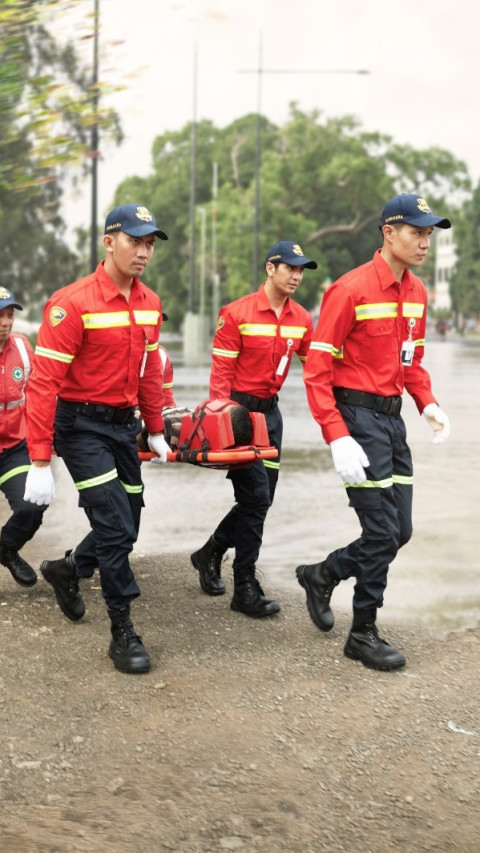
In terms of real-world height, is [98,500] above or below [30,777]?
above

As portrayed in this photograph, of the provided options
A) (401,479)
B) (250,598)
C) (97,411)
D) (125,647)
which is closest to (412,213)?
(401,479)

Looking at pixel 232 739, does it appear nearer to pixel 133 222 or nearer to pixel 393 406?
pixel 393 406

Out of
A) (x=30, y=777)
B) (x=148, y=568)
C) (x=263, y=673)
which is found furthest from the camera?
(x=148, y=568)

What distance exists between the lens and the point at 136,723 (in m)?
4.49

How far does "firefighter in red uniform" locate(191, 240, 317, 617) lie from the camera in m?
6.17

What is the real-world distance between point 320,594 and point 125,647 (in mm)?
1075

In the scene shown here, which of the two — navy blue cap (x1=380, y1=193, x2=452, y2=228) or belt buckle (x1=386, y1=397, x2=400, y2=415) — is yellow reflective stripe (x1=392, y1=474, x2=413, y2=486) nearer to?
belt buckle (x1=386, y1=397, x2=400, y2=415)

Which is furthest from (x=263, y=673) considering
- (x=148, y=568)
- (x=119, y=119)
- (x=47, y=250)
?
(x=47, y=250)

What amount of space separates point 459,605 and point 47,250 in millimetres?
18363

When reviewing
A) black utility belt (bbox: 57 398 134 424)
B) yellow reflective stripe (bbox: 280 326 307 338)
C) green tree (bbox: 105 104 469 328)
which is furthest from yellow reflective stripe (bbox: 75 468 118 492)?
green tree (bbox: 105 104 469 328)

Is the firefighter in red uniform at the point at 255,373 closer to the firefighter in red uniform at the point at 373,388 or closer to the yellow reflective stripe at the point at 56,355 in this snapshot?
the firefighter in red uniform at the point at 373,388

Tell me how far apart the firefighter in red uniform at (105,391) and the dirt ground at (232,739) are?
0.38 m

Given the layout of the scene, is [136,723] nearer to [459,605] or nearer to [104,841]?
[104,841]

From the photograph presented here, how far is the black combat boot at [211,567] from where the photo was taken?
21.5 feet
